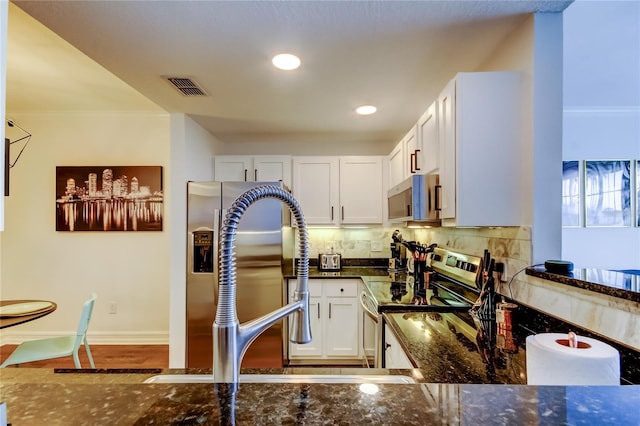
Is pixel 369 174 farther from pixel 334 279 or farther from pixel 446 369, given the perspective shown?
pixel 446 369

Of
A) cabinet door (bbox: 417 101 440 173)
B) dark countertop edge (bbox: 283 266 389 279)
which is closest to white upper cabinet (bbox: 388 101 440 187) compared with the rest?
cabinet door (bbox: 417 101 440 173)

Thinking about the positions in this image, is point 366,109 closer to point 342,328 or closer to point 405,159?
point 405,159

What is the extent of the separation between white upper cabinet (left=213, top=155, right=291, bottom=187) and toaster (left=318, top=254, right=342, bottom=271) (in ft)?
3.05

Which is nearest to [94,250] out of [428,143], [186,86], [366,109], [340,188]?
[186,86]

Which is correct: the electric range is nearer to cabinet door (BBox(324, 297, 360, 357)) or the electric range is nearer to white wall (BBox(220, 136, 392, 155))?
cabinet door (BBox(324, 297, 360, 357))

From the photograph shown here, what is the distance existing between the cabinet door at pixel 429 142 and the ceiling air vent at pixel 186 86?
168 cm

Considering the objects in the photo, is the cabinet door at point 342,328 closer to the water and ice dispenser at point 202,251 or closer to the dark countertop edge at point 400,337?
the water and ice dispenser at point 202,251

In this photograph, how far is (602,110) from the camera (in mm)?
3621

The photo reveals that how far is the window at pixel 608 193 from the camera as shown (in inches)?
140

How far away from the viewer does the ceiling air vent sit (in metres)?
2.27

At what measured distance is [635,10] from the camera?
1873 millimetres

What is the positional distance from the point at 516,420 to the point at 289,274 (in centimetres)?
301

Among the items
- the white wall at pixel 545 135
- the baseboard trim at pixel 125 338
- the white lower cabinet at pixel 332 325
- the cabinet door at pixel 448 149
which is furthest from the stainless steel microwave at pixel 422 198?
the baseboard trim at pixel 125 338

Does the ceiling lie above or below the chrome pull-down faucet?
above
